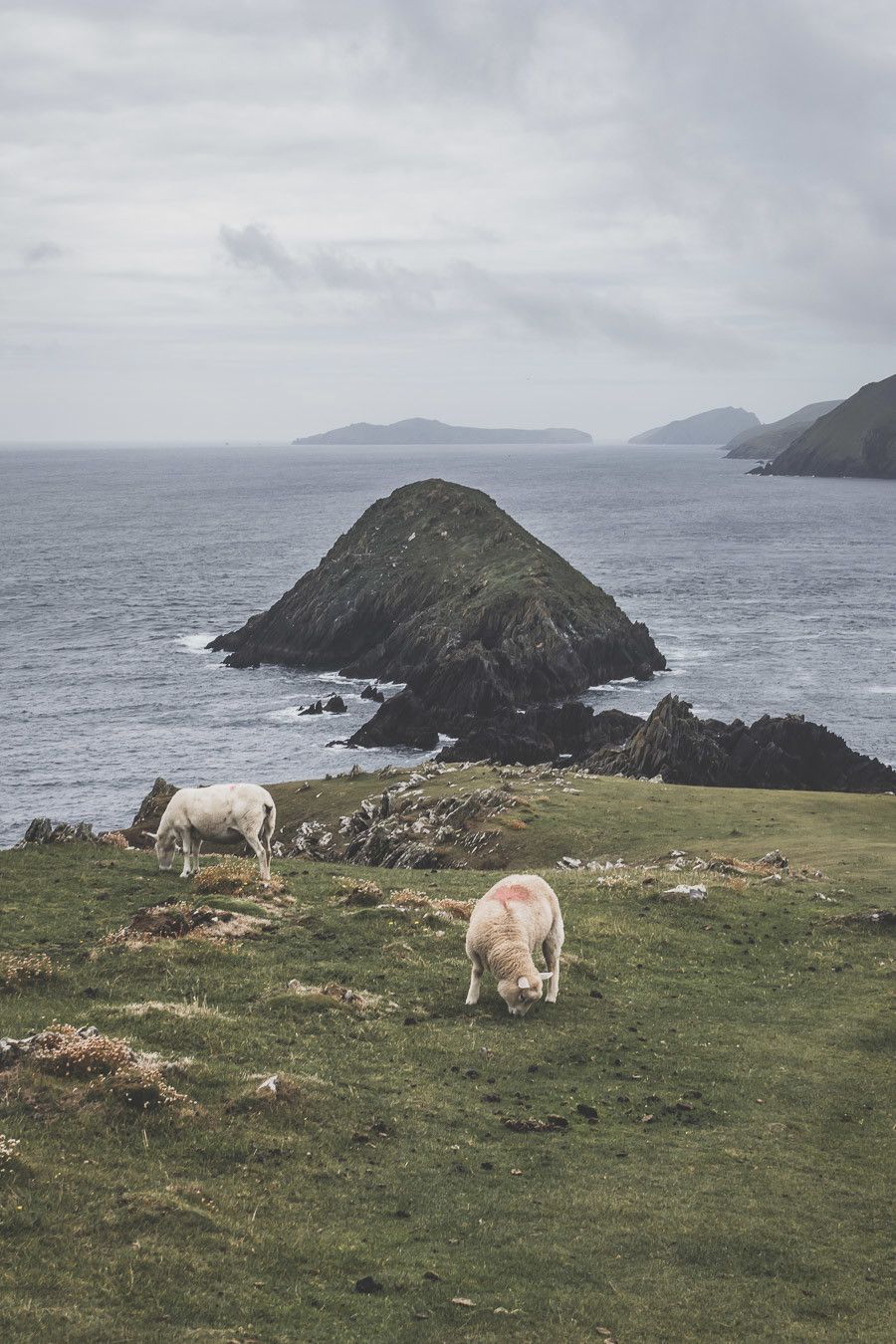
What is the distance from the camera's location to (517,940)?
1873cm

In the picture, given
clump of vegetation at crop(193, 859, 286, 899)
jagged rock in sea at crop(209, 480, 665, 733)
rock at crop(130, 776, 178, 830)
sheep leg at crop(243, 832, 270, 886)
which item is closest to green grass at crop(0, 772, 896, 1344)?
clump of vegetation at crop(193, 859, 286, 899)

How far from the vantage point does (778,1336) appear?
10.3 metres

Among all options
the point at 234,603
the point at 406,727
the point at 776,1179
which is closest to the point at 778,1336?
the point at 776,1179

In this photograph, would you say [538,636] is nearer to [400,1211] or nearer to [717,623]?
[717,623]

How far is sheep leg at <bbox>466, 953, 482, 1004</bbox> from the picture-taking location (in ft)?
62.3

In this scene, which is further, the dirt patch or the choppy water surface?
the choppy water surface

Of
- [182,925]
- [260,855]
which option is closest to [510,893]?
[182,925]

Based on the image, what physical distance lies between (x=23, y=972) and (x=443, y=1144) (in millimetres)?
7647

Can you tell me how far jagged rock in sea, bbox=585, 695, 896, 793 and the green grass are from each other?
126ft

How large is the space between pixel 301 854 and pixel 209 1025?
28720 millimetres

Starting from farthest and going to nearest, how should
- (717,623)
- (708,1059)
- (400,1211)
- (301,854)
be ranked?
(717,623)
(301,854)
(708,1059)
(400,1211)

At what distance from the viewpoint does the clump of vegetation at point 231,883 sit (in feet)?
82.2

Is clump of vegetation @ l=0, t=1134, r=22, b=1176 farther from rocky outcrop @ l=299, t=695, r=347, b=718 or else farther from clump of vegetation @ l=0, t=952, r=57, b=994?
rocky outcrop @ l=299, t=695, r=347, b=718

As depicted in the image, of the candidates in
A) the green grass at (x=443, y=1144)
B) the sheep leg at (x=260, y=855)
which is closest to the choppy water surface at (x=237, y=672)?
the sheep leg at (x=260, y=855)
